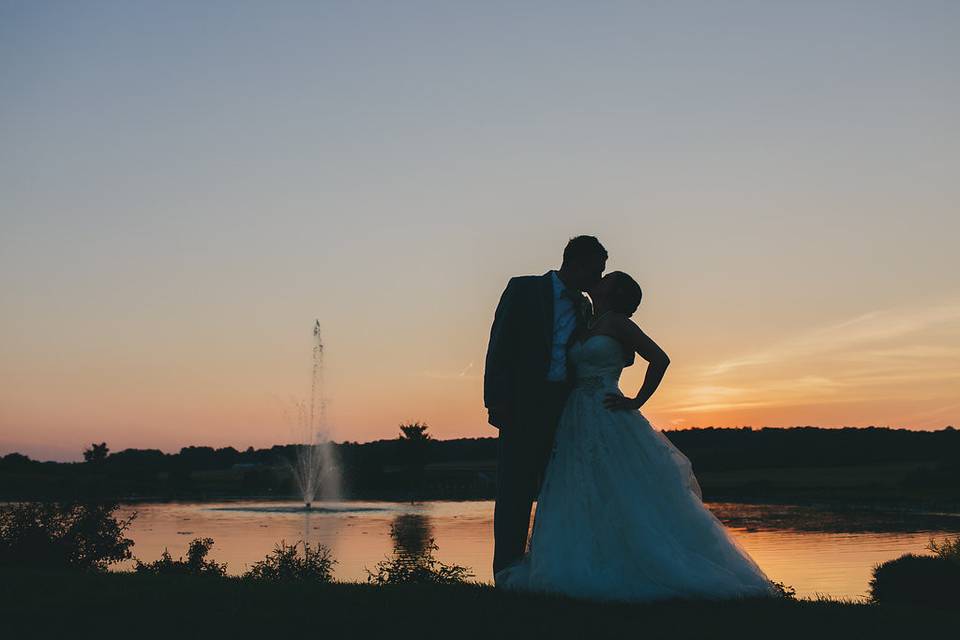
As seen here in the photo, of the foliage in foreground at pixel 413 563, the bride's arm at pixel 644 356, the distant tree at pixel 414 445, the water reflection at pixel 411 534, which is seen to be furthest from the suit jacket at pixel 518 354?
the distant tree at pixel 414 445

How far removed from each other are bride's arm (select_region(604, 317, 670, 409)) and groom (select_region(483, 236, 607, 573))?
0.55 m

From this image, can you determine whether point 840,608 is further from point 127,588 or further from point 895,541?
point 895,541

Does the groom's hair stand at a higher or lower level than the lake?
higher

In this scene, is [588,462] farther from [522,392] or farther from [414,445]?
[414,445]

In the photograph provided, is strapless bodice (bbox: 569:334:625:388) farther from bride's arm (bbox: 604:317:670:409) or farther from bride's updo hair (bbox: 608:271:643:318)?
bride's updo hair (bbox: 608:271:643:318)

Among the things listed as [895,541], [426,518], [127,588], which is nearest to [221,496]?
[426,518]

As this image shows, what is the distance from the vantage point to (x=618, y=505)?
324 inches

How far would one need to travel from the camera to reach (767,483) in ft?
316

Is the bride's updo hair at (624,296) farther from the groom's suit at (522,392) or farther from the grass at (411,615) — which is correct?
the grass at (411,615)

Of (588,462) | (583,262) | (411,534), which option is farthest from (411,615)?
(411,534)

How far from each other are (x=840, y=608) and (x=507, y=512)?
305 centimetres

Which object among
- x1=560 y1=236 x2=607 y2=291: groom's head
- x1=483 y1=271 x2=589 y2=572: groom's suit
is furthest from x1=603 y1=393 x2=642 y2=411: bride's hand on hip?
x1=560 y1=236 x2=607 y2=291: groom's head

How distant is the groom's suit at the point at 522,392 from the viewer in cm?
875

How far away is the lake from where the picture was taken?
112 ft
